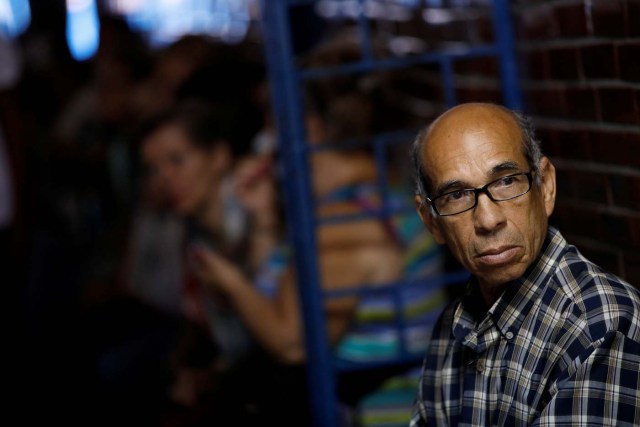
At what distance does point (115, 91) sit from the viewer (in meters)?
6.19

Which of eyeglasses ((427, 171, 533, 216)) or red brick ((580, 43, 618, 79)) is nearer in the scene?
eyeglasses ((427, 171, 533, 216))

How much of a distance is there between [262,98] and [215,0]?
4.58 metres

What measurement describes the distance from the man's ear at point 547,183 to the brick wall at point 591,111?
21.1 inches

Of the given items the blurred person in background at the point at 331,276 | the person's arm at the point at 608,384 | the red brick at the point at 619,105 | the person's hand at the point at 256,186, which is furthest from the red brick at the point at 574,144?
the person's hand at the point at 256,186

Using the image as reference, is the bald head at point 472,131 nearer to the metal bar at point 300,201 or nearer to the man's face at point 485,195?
the man's face at point 485,195

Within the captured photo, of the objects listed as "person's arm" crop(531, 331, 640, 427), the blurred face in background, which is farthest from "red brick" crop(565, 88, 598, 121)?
the blurred face in background

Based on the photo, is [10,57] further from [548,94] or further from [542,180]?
[542,180]

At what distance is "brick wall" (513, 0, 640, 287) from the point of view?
8.00 ft

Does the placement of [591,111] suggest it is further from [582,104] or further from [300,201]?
[300,201]

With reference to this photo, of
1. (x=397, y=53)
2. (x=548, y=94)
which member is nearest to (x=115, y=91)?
(x=397, y=53)

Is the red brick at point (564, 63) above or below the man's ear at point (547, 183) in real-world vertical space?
above

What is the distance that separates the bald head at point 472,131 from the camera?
6.13 ft

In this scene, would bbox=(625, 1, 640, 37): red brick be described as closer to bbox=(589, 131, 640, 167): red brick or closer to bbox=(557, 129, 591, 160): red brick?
bbox=(589, 131, 640, 167): red brick

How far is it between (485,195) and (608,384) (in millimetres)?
390
